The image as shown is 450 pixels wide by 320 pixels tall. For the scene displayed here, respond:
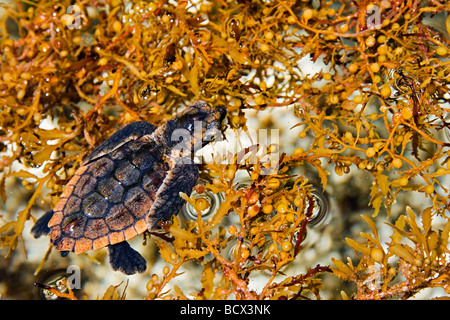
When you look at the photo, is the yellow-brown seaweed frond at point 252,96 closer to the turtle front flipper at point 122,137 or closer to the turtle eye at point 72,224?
the turtle front flipper at point 122,137

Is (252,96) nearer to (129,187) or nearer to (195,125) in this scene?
(195,125)

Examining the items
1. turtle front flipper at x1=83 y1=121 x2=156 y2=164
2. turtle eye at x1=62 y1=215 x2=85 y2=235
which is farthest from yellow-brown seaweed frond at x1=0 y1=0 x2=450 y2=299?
turtle eye at x1=62 y1=215 x2=85 y2=235

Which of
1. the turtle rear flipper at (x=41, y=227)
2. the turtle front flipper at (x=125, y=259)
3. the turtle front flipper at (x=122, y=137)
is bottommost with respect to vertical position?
the turtle front flipper at (x=125, y=259)

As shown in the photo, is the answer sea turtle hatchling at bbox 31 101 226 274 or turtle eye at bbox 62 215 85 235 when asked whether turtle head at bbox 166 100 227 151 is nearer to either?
sea turtle hatchling at bbox 31 101 226 274

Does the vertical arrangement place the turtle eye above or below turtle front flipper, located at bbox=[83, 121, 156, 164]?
below

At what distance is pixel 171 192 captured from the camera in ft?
4.41

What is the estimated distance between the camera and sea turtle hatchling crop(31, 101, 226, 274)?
1276mm

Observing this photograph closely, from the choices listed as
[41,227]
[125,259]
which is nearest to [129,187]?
[125,259]

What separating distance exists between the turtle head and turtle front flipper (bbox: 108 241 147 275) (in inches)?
20.8

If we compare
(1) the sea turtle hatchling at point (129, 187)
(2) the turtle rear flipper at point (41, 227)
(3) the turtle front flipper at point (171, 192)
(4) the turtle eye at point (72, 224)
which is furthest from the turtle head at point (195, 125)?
(2) the turtle rear flipper at point (41, 227)

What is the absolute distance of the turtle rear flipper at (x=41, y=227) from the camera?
1437mm

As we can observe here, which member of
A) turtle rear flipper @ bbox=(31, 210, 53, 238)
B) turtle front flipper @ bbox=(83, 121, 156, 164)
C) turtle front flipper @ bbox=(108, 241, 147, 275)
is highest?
turtle front flipper @ bbox=(83, 121, 156, 164)
